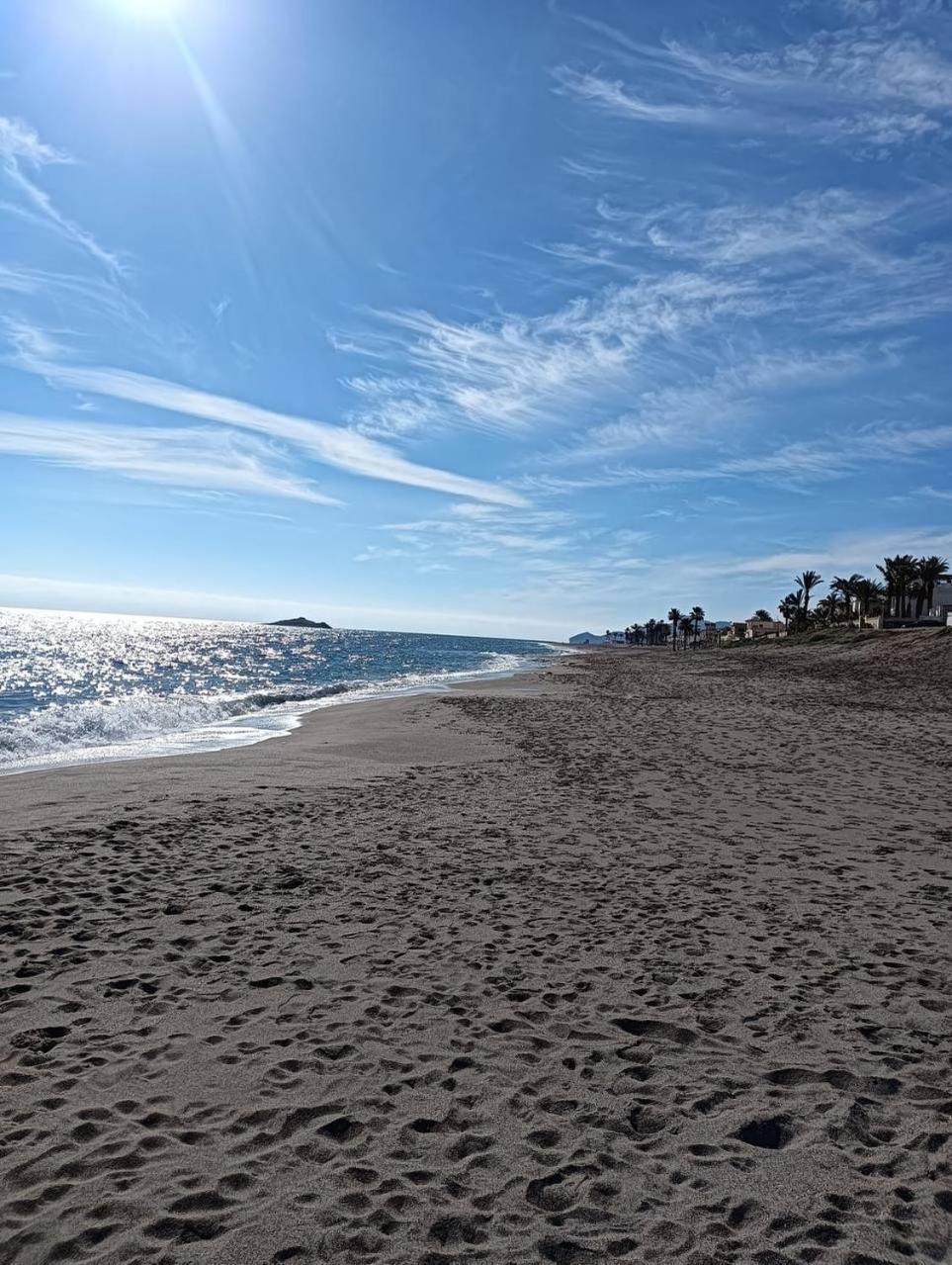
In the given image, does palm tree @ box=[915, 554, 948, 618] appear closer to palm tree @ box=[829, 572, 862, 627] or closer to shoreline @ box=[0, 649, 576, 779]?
palm tree @ box=[829, 572, 862, 627]

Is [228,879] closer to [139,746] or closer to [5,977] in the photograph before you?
[5,977]

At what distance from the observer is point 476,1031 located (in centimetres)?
543

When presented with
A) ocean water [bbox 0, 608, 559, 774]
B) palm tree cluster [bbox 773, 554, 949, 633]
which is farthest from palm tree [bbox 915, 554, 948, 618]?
ocean water [bbox 0, 608, 559, 774]

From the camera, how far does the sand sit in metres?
3.75

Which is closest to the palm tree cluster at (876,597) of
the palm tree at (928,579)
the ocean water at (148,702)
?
the palm tree at (928,579)

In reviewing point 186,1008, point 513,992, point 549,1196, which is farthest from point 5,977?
point 549,1196

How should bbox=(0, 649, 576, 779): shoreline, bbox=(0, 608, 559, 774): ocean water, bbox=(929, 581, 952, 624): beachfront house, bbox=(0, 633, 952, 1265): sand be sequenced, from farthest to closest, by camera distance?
bbox=(929, 581, 952, 624): beachfront house < bbox=(0, 608, 559, 774): ocean water < bbox=(0, 649, 576, 779): shoreline < bbox=(0, 633, 952, 1265): sand

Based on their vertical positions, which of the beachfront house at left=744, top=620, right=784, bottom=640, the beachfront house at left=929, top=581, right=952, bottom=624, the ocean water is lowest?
the ocean water

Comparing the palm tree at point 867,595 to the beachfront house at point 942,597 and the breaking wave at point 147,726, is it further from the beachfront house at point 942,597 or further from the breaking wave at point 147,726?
the breaking wave at point 147,726

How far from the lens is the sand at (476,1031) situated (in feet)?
12.3

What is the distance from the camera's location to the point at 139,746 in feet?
64.2

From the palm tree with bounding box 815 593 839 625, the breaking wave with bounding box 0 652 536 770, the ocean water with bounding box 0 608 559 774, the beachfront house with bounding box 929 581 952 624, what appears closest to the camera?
the breaking wave with bounding box 0 652 536 770

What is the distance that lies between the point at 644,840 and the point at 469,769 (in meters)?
5.86

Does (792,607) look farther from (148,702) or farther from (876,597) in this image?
(148,702)
